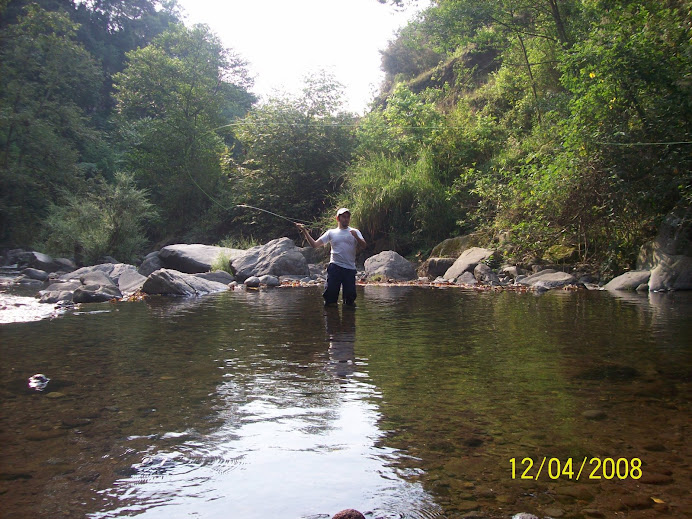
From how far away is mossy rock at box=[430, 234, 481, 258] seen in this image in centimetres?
1623

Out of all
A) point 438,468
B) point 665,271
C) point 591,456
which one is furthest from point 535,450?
point 665,271

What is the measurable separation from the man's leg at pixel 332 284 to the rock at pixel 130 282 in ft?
17.6

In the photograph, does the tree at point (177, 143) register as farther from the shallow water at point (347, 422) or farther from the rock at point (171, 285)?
the shallow water at point (347, 422)

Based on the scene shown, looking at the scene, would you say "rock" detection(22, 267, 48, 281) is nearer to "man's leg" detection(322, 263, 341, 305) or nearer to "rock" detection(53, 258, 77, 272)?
"rock" detection(53, 258, 77, 272)

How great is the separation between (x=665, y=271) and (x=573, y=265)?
2851mm

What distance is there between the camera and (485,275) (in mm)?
13562

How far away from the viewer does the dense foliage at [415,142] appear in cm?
1130

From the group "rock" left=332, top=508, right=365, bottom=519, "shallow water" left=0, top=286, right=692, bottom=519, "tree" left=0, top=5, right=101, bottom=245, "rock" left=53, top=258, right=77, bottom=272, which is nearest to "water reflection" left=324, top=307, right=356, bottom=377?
"shallow water" left=0, top=286, right=692, bottom=519

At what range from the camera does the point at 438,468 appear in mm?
2658

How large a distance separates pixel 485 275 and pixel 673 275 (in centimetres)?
394

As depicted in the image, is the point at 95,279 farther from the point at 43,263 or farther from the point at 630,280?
the point at 630,280
